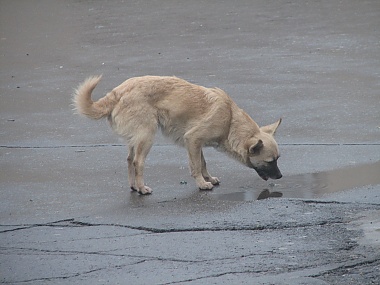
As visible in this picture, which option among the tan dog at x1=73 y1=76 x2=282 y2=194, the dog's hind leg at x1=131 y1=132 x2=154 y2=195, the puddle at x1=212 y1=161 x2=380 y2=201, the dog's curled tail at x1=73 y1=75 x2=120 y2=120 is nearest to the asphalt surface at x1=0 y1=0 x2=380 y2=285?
the puddle at x1=212 y1=161 x2=380 y2=201

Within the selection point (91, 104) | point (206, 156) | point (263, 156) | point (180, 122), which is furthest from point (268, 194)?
point (91, 104)

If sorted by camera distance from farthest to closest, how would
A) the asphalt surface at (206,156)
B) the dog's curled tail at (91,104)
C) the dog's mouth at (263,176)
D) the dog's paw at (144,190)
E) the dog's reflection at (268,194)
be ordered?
the dog's mouth at (263,176) < the dog's curled tail at (91,104) < the dog's paw at (144,190) < the dog's reflection at (268,194) < the asphalt surface at (206,156)

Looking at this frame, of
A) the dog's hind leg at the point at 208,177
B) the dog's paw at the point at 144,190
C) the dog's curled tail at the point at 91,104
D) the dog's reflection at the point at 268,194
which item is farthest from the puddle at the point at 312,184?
the dog's curled tail at the point at 91,104

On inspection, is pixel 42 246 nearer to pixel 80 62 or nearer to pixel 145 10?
pixel 80 62

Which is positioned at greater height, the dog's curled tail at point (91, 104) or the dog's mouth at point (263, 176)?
the dog's curled tail at point (91, 104)

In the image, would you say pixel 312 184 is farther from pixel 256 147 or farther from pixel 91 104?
pixel 91 104

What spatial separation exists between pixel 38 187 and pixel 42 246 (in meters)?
1.83

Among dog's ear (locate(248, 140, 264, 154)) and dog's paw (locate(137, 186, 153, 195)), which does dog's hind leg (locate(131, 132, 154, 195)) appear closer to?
dog's paw (locate(137, 186, 153, 195))

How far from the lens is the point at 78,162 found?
9844mm

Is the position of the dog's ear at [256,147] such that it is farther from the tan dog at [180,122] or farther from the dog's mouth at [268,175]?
the dog's mouth at [268,175]

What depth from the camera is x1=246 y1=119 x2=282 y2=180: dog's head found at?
8875 mm

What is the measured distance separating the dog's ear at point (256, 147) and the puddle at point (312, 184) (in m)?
0.33

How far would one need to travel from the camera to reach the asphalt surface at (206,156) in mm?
6793

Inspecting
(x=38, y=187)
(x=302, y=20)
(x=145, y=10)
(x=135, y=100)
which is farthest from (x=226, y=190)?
(x=145, y=10)
